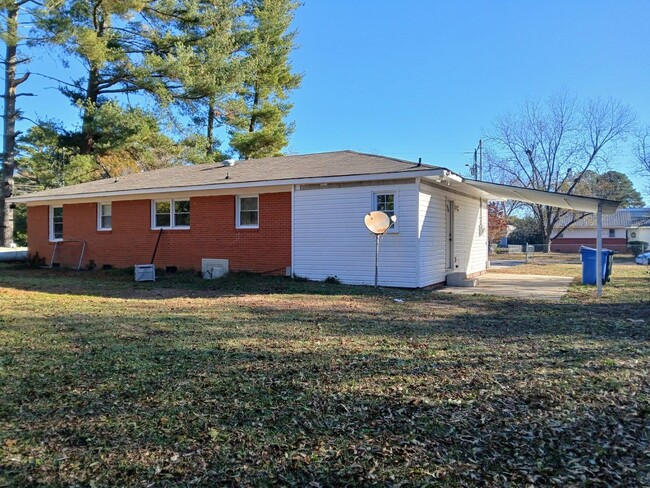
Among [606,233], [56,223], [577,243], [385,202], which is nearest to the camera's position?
[385,202]

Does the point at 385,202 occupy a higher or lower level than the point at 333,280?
higher

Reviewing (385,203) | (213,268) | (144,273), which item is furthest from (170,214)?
(385,203)

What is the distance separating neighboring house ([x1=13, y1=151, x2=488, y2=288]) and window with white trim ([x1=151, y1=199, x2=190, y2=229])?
0.03m

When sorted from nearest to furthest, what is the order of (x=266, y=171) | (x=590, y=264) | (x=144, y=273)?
(x=590, y=264), (x=144, y=273), (x=266, y=171)

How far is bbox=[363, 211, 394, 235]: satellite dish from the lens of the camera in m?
10.6

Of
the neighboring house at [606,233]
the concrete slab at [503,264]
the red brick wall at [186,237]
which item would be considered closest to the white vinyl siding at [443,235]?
the red brick wall at [186,237]

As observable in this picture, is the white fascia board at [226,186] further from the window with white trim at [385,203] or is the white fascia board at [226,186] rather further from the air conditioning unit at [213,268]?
the air conditioning unit at [213,268]

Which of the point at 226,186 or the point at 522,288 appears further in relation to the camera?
the point at 226,186

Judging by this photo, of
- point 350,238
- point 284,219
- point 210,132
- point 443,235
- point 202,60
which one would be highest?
point 202,60

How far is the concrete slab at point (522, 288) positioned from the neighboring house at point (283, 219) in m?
1.02

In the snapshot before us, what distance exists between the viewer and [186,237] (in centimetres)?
1458

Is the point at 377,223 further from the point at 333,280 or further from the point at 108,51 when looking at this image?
the point at 108,51

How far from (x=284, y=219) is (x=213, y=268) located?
2.60m

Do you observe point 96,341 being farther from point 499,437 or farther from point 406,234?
point 406,234
